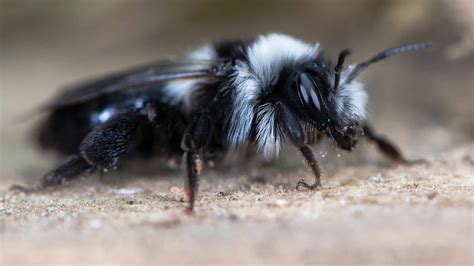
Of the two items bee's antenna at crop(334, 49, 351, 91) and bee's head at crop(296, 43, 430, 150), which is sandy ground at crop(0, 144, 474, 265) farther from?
bee's antenna at crop(334, 49, 351, 91)

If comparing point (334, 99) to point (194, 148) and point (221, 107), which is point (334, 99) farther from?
point (194, 148)

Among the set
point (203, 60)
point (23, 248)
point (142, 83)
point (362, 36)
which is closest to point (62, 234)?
point (23, 248)

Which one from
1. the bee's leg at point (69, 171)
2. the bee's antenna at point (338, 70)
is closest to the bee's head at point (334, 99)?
the bee's antenna at point (338, 70)

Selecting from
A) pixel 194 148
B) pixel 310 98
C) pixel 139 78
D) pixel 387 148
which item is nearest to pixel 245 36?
pixel 139 78

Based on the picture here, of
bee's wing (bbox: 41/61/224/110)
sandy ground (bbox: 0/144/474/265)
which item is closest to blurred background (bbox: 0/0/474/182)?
bee's wing (bbox: 41/61/224/110)

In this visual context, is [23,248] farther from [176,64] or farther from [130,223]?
[176,64]

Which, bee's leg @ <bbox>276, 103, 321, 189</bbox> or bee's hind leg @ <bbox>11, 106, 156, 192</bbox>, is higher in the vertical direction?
bee's hind leg @ <bbox>11, 106, 156, 192</bbox>

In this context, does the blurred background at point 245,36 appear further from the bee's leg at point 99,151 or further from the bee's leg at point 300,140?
the bee's leg at point 300,140
